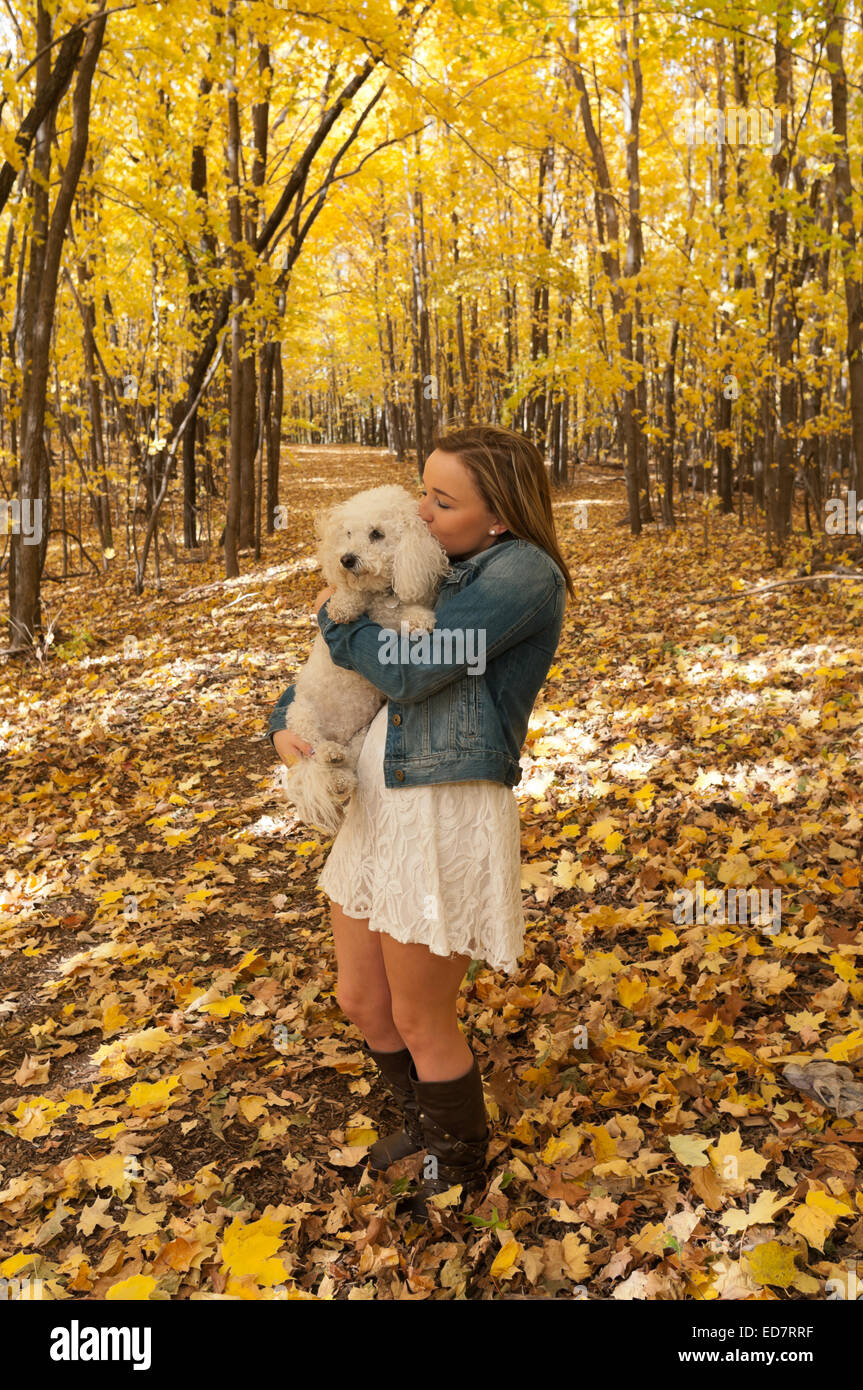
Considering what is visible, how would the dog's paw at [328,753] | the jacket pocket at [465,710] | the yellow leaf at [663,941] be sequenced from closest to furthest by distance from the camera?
the jacket pocket at [465,710] → the dog's paw at [328,753] → the yellow leaf at [663,941]

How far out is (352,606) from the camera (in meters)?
2.21

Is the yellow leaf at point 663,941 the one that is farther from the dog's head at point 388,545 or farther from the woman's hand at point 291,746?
the dog's head at point 388,545

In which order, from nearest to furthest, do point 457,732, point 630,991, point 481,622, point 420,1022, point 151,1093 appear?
point 481,622, point 457,732, point 420,1022, point 151,1093, point 630,991

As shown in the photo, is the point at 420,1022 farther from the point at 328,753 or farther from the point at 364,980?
the point at 328,753

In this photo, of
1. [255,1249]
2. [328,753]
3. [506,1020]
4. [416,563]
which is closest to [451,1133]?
[255,1249]

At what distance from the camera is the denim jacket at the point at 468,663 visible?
6.78 ft

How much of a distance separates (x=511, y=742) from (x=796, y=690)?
15.8 feet

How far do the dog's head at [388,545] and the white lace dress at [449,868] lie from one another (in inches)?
16.0

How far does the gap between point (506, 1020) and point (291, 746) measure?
1.84 meters

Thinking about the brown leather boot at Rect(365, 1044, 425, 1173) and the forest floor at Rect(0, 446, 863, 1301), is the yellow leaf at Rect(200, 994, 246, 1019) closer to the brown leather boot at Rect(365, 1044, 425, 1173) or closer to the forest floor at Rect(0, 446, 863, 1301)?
the forest floor at Rect(0, 446, 863, 1301)

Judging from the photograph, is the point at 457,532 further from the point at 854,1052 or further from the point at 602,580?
the point at 602,580

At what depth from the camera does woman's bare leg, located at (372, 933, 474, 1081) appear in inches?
90.2

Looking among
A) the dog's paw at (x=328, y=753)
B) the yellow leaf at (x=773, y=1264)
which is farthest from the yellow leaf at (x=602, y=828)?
the dog's paw at (x=328, y=753)

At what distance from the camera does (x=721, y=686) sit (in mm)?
6699
